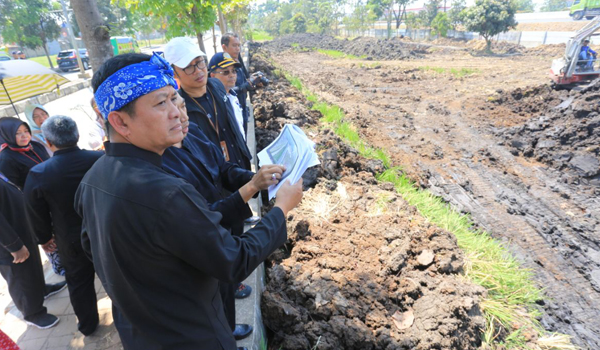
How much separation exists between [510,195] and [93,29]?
6884mm

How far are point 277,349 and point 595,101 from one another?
10.5 m

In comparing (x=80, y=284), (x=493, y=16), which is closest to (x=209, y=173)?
(x=80, y=284)

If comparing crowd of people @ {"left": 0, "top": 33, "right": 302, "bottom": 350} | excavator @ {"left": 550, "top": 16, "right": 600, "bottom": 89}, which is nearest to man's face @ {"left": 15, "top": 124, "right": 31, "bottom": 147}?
crowd of people @ {"left": 0, "top": 33, "right": 302, "bottom": 350}

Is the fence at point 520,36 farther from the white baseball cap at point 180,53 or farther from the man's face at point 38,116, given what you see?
the man's face at point 38,116

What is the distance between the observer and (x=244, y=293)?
2.66 meters

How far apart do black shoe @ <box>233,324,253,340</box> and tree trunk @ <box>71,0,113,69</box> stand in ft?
10.0

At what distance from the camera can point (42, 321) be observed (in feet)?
9.84

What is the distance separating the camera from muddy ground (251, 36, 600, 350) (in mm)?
4383

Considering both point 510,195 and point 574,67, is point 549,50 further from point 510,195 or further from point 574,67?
point 510,195

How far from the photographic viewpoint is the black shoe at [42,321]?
298 cm

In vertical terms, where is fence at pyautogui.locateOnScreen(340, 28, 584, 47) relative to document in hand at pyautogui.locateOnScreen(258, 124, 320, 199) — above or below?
below

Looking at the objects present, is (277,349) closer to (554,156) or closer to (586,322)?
(586,322)

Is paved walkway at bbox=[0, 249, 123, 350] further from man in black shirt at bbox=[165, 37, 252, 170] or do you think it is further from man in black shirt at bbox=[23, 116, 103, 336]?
man in black shirt at bbox=[165, 37, 252, 170]


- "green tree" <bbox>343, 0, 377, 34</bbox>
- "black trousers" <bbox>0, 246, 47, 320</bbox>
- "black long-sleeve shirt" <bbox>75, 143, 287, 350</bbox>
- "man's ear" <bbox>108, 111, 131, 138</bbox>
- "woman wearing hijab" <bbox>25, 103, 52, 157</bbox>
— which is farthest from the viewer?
"green tree" <bbox>343, 0, 377, 34</bbox>
